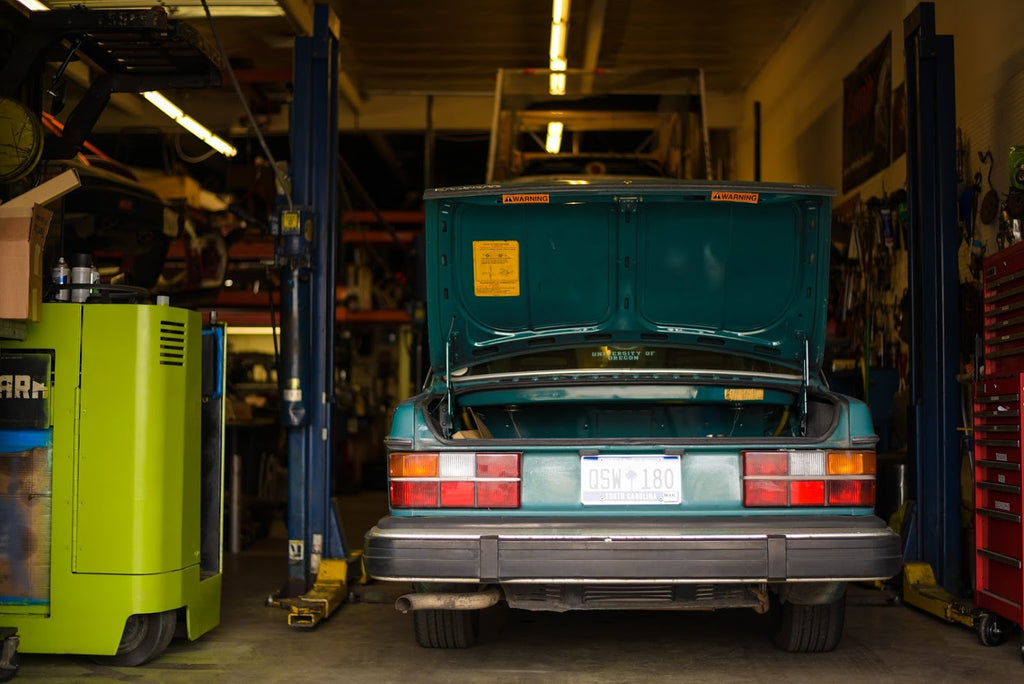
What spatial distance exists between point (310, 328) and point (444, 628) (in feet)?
6.16

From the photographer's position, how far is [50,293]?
416cm

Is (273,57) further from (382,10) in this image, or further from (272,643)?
(272,643)

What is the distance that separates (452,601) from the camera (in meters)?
3.63

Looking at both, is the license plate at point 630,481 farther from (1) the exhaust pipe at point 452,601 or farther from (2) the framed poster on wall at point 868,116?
(2) the framed poster on wall at point 868,116

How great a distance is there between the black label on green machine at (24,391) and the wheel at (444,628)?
1593 mm

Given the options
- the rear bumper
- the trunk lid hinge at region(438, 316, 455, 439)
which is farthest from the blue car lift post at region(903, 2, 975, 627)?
the trunk lid hinge at region(438, 316, 455, 439)

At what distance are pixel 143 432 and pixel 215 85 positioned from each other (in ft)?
5.67

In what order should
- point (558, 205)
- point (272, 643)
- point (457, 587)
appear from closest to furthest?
1. point (457, 587)
2. point (558, 205)
3. point (272, 643)

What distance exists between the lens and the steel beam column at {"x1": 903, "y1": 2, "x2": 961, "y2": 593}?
527 cm

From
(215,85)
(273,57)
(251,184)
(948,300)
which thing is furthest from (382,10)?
(948,300)

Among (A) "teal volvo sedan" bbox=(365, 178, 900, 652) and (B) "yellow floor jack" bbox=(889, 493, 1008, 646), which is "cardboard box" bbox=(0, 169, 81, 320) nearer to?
(A) "teal volvo sedan" bbox=(365, 178, 900, 652)

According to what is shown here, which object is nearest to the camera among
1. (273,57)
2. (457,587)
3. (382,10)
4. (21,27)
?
(457,587)

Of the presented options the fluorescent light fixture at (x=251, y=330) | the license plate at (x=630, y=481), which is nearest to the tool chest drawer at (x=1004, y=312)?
the license plate at (x=630, y=481)

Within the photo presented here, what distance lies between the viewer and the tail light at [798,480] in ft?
11.7
